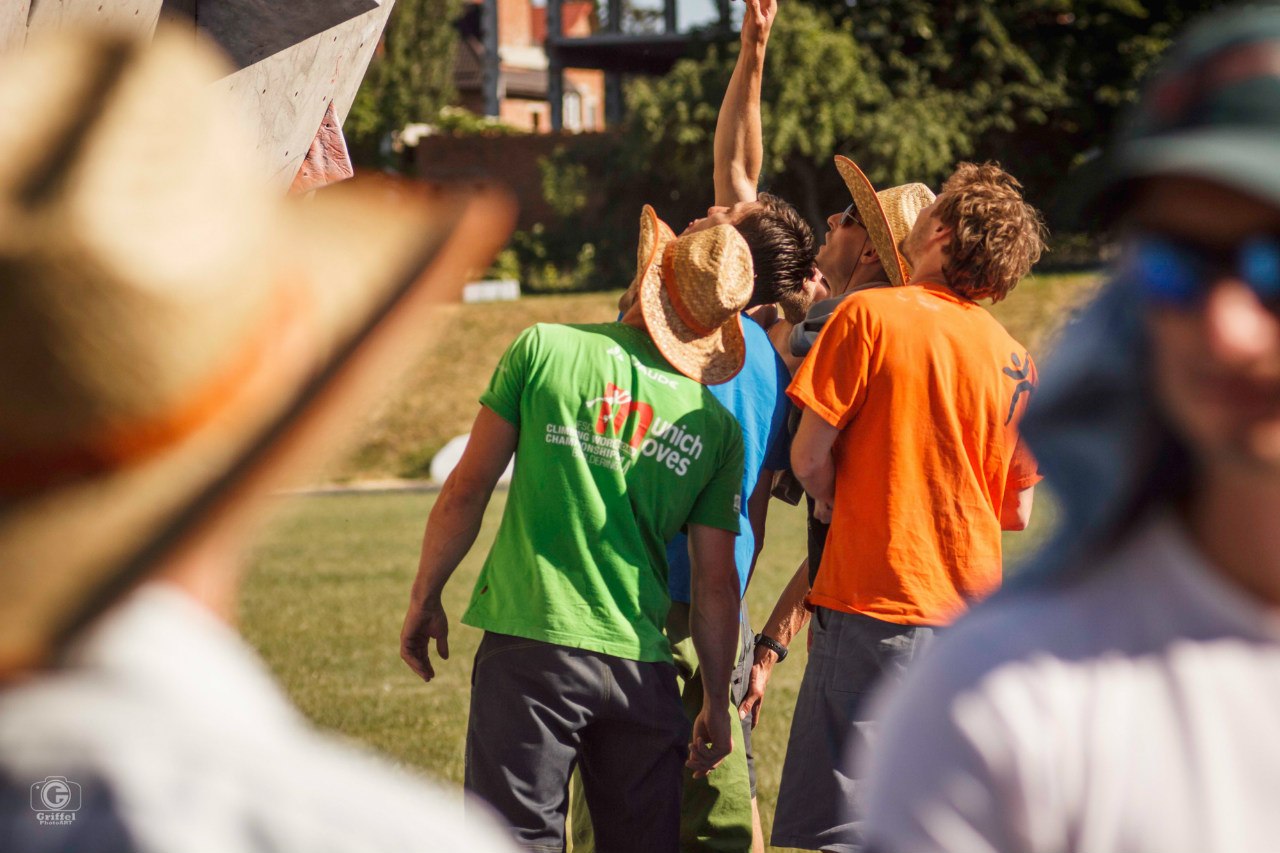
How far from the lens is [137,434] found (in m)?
1.05

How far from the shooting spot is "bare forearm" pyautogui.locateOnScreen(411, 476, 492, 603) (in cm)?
370

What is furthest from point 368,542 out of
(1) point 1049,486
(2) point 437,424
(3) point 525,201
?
(3) point 525,201

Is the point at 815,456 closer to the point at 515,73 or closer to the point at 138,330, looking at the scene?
the point at 138,330

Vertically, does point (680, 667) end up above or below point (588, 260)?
above

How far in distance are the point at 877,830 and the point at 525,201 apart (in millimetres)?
38758

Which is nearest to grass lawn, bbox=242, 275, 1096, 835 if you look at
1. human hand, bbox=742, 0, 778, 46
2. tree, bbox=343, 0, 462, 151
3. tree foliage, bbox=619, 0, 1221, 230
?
human hand, bbox=742, 0, 778, 46

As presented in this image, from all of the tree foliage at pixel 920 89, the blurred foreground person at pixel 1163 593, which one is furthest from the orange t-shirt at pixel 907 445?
the tree foliage at pixel 920 89

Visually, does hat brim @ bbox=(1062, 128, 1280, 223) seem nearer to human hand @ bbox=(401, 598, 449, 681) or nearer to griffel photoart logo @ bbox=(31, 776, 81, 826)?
griffel photoart logo @ bbox=(31, 776, 81, 826)

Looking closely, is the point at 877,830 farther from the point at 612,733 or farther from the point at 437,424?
the point at 437,424

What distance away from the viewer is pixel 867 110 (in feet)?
118

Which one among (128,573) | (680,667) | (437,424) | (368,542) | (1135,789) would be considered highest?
(128,573)

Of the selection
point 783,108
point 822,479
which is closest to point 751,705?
point 822,479

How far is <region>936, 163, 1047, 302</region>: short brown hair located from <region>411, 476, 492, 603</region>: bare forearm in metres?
1.40

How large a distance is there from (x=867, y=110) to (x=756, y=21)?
3237 cm
